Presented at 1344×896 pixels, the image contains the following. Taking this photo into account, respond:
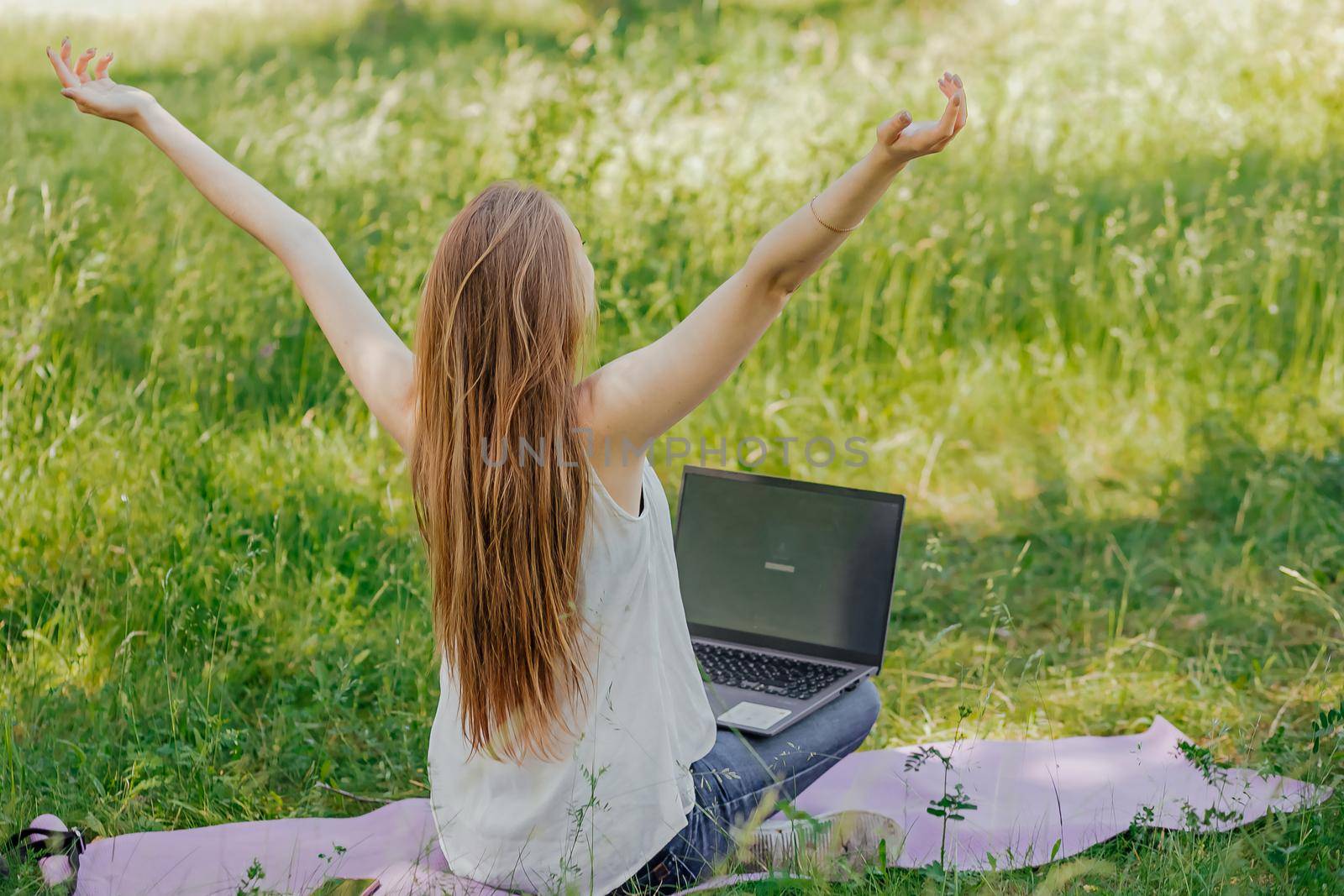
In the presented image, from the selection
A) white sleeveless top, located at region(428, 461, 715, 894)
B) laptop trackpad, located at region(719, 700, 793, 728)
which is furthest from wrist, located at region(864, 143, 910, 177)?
laptop trackpad, located at region(719, 700, 793, 728)

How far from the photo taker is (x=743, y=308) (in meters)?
1.80

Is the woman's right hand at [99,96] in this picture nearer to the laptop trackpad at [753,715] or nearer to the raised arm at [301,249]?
the raised arm at [301,249]

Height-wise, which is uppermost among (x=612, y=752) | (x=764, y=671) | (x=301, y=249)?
(x=301, y=249)

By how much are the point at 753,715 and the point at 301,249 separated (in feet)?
4.20

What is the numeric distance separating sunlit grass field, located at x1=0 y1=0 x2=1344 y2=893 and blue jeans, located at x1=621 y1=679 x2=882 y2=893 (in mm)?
271

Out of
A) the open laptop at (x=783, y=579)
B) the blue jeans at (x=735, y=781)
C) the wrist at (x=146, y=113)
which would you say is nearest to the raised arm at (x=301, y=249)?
the wrist at (x=146, y=113)

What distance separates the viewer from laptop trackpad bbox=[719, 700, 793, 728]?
8.29 ft

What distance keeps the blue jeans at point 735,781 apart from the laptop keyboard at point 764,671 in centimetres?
11

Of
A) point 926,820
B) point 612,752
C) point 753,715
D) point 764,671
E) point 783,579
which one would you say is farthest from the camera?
point 783,579

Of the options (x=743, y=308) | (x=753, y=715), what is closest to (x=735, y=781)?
(x=753, y=715)

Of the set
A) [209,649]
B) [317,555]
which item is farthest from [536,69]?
[209,649]

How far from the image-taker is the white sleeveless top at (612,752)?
7.11 ft

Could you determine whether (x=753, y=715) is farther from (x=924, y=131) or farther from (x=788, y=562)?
(x=924, y=131)

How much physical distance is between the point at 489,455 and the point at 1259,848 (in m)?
1.73
